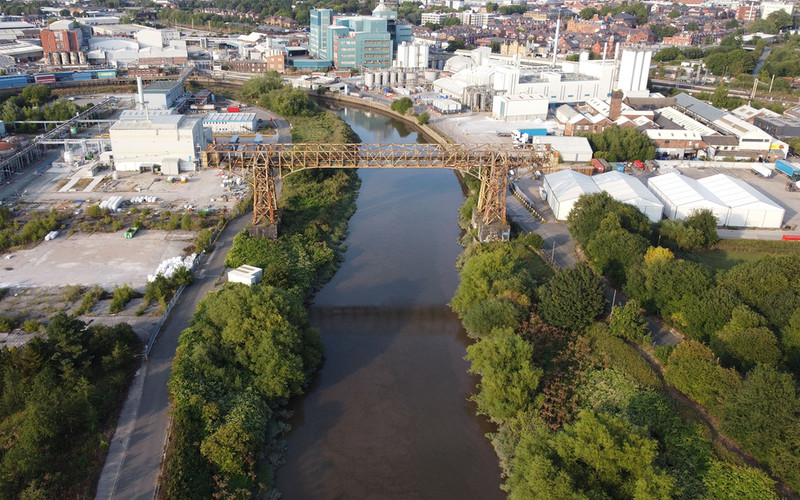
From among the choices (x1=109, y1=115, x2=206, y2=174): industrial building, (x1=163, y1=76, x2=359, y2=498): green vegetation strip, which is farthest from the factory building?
(x1=163, y1=76, x2=359, y2=498): green vegetation strip

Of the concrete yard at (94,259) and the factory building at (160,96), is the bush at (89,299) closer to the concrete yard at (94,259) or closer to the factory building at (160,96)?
the concrete yard at (94,259)

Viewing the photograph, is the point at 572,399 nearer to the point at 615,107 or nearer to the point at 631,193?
the point at 631,193

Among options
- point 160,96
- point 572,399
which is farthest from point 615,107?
point 160,96

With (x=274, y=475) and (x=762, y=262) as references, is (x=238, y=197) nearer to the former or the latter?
(x=274, y=475)

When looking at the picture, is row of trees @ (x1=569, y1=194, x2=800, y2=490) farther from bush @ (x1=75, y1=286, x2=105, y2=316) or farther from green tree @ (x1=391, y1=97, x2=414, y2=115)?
green tree @ (x1=391, y1=97, x2=414, y2=115)

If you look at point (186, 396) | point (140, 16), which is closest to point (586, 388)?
point (186, 396)

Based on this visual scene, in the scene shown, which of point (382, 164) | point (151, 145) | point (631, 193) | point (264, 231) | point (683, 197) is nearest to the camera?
point (264, 231)
